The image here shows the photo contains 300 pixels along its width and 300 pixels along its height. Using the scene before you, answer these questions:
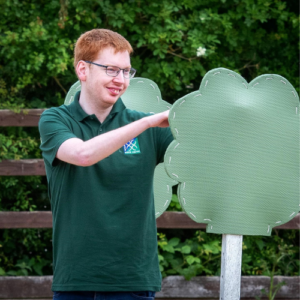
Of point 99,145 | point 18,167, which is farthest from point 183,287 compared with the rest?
point 99,145

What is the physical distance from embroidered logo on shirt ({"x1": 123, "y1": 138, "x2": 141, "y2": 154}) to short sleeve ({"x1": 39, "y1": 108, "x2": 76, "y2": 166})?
192 mm

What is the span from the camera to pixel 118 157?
1777 millimetres

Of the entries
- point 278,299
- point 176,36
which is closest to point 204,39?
point 176,36

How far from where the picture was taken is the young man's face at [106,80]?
1798mm

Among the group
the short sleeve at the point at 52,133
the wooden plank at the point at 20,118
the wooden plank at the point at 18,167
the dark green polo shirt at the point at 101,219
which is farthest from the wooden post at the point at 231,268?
the wooden plank at the point at 20,118

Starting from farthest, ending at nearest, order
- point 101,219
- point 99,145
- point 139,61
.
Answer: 1. point 139,61
2. point 101,219
3. point 99,145

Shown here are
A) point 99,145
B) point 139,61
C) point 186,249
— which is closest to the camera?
point 99,145

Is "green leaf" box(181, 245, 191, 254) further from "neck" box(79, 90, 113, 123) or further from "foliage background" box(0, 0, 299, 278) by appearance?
"neck" box(79, 90, 113, 123)

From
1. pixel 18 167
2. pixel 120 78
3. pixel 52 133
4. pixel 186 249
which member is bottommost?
pixel 186 249

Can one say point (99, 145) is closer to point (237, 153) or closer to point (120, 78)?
point (120, 78)

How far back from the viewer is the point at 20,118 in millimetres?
3855

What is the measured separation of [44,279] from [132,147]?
2.33 metres

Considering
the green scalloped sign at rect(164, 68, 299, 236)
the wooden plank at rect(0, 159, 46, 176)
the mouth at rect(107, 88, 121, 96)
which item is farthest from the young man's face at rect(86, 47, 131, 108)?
the wooden plank at rect(0, 159, 46, 176)

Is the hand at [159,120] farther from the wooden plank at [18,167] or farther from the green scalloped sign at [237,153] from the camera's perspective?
the wooden plank at [18,167]
